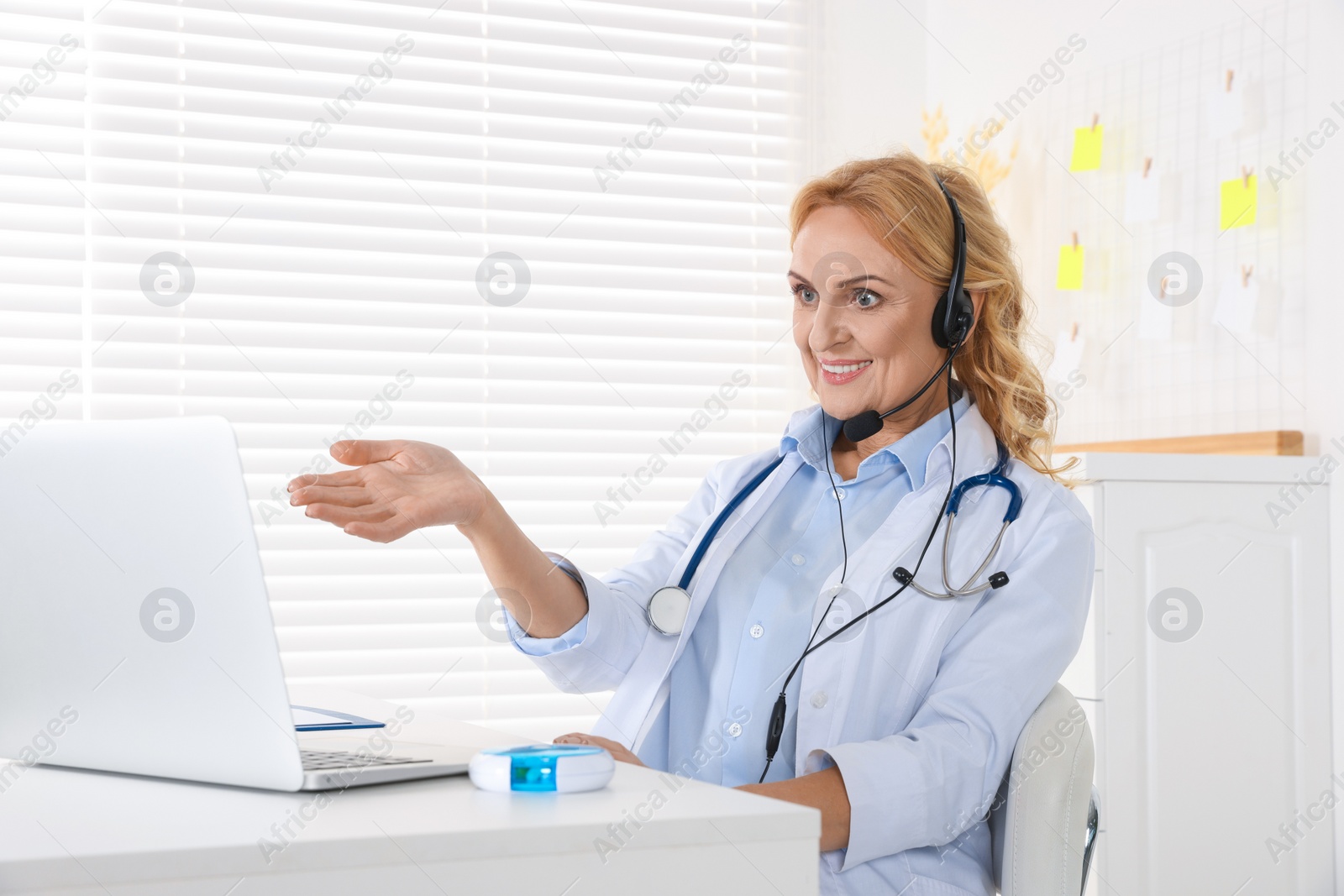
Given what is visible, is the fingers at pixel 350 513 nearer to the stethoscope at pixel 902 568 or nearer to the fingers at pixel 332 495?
the fingers at pixel 332 495

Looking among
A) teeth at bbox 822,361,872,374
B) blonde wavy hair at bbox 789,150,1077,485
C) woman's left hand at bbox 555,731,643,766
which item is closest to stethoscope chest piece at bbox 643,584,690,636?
woman's left hand at bbox 555,731,643,766

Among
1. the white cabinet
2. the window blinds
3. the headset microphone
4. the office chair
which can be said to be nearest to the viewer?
the office chair

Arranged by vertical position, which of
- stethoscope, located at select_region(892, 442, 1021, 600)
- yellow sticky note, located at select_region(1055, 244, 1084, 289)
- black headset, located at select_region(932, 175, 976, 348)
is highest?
yellow sticky note, located at select_region(1055, 244, 1084, 289)

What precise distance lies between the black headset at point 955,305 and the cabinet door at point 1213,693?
68 cm

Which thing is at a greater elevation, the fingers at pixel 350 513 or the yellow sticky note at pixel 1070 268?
the yellow sticky note at pixel 1070 268

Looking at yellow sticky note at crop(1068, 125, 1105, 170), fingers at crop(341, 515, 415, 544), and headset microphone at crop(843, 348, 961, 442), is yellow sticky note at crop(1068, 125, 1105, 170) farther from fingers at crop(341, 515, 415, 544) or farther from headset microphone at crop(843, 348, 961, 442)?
fingers at crop(341, 515, 415, 544)

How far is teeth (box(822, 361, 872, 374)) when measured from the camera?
1.43m

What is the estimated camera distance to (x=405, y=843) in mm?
582

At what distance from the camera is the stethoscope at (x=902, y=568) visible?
3.94 ft

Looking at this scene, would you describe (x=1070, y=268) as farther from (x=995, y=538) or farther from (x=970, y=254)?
(x=995, y=538)

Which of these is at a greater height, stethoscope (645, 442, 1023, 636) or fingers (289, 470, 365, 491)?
fingers (289, 470, 365, 491)

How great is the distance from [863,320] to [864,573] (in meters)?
0.33

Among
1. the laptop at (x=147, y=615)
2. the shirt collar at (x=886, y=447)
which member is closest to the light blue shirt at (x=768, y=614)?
the shirt collar at (x=886, y=447)

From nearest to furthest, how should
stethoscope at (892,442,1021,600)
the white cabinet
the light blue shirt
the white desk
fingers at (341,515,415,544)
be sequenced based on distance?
1. the white desk
2. fingers at (341,515,415,544)
3. stethoscope at (892,442,1021,600)
4. the light blue shirt
5. the white cabinet
